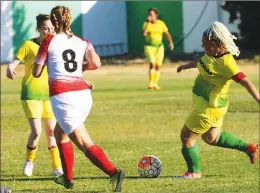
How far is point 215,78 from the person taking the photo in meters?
10.8

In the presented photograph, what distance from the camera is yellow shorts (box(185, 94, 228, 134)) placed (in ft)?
36.2

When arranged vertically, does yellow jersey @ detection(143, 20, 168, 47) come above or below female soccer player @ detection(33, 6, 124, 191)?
below

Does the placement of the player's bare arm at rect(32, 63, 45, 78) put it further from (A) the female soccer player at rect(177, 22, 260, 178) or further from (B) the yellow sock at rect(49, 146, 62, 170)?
(B) the yellow sock at rect(49, 146, 62, 170)

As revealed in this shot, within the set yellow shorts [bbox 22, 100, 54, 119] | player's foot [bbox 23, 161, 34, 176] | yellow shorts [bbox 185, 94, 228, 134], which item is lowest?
player's foot [bbox 23, 161, 34, 176]

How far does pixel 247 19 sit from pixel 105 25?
7.35 metres

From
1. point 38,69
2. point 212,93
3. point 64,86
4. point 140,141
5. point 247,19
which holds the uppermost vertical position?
point 38,69

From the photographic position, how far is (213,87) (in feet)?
35.8

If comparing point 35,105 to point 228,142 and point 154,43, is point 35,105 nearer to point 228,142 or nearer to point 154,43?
point 228,142

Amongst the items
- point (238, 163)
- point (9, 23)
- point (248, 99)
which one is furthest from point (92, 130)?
point (9, 23)

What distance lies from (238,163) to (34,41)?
315cm

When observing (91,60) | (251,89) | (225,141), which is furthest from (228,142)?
(91,60)

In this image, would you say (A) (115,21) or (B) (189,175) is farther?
(A) (115,21)

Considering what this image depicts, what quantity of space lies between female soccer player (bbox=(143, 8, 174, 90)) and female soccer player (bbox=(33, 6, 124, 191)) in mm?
16929

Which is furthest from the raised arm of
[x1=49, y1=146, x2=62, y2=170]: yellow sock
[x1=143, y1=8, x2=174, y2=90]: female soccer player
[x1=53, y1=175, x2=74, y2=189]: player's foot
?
[x1=143, y1=8, x2=174, y2=90]: female soccer player
